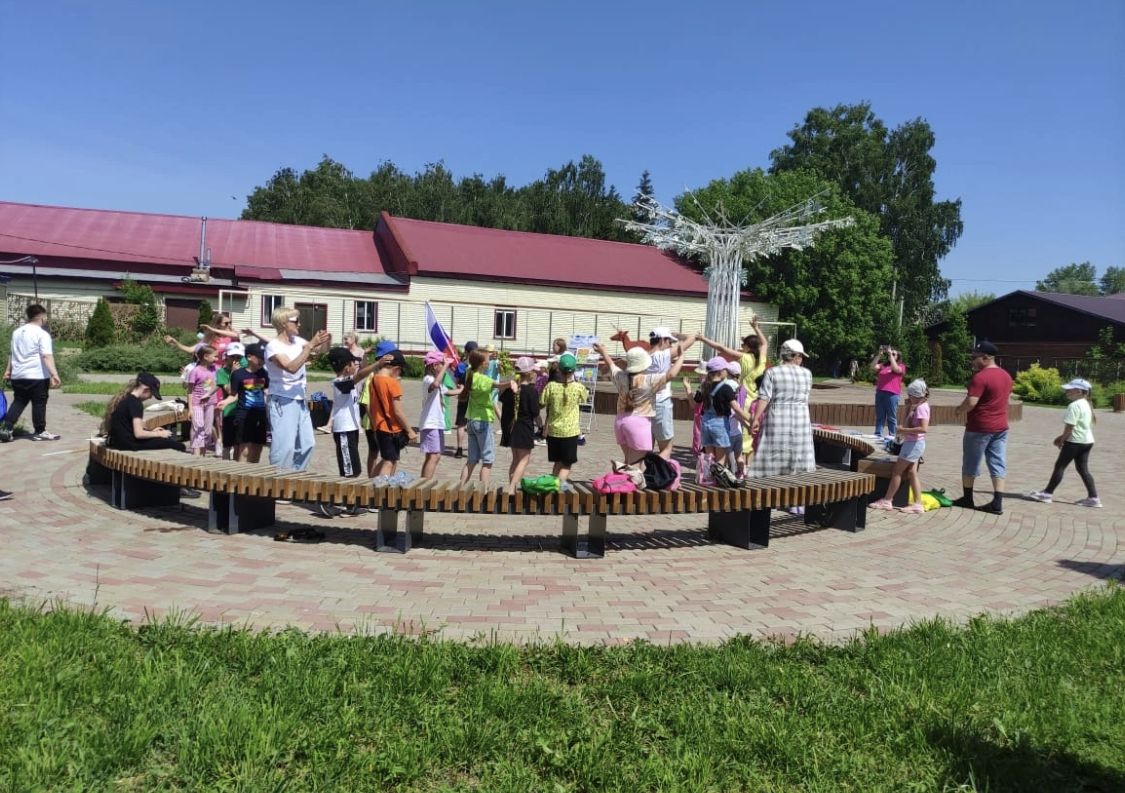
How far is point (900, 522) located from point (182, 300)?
103 ft

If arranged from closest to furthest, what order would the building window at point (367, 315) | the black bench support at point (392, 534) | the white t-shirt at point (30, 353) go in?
1. the black bench support at point (392, 534)
2. the white t-shirt at point (30, 353)
3. the building window at point (367, 315)

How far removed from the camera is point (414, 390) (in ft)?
75.1

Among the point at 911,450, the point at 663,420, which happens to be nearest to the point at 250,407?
the point at 663,420

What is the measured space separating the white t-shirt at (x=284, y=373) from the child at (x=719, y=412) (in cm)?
397

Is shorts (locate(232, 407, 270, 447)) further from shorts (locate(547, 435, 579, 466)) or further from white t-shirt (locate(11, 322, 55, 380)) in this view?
white t-shirt (locate(11, 322, 55, 380))

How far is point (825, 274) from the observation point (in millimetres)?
42844

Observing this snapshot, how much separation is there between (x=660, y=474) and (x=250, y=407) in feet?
13.5

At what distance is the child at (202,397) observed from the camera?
30.8 ft

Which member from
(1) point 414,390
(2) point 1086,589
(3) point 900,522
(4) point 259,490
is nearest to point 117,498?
(4) point 259,490

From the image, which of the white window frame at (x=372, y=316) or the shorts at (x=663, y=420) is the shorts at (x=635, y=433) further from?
the white window frame at (x=372, y=316)

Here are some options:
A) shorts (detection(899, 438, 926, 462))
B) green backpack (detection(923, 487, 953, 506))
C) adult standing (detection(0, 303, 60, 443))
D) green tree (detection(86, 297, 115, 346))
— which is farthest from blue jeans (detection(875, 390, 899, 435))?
green tree (detection(86, 297, 115, 346))

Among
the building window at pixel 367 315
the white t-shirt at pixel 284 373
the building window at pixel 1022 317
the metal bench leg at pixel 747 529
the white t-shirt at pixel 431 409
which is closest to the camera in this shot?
the metal bench leg at pixel 747 529

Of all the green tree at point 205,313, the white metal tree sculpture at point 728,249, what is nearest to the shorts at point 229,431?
the white metal tree sculpture at point 728,249

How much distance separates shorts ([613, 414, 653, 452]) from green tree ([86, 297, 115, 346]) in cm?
2652
